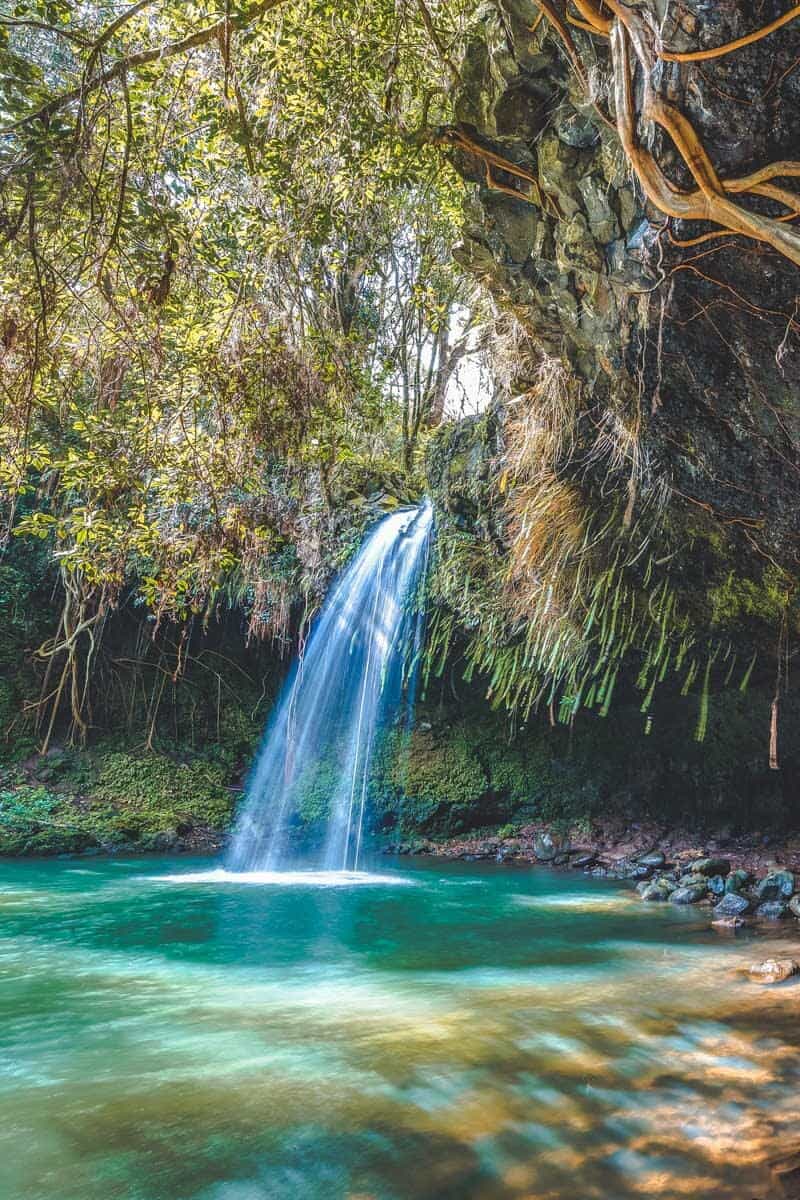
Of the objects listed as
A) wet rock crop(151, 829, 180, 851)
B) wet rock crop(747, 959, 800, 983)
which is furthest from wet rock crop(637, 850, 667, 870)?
wet rock crop(151, 829, 180, 851)

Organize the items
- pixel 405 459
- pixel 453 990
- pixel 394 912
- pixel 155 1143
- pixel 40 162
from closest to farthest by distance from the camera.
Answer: pixel 155 1143 < pixel 40 162 < pixel 453 990 < pixel 394 912 < pixel 405 459

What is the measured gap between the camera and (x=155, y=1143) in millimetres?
2477

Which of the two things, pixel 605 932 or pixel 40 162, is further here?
pixel 605 932

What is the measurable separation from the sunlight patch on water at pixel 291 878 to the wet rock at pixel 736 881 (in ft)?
9.26

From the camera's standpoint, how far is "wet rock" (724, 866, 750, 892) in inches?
257

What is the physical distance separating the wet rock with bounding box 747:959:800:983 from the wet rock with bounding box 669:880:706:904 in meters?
2.22

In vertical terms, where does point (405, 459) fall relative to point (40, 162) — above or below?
above

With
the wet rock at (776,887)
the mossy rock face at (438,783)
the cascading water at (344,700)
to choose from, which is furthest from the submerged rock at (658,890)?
the cascading water at (344,700)

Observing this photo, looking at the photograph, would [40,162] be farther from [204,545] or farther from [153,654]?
[153,654]

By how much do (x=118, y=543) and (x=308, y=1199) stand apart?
386 cm

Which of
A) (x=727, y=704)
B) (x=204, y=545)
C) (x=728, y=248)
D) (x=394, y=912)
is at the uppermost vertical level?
(x=728, y=248)

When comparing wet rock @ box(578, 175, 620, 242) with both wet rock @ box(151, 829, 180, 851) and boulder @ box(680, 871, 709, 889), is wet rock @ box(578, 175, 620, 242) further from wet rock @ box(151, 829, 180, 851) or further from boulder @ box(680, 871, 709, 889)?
wet rock @ box(151, 829, 180, 851)

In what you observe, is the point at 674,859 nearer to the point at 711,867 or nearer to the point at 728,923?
the point at 711,867

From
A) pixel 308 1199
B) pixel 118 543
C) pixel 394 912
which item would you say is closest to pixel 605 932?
pixel 394 912
